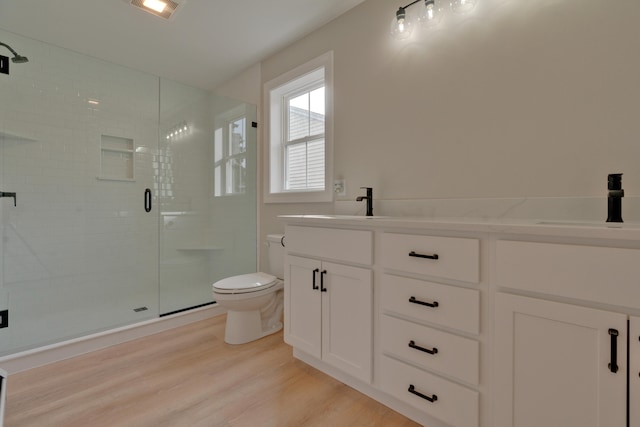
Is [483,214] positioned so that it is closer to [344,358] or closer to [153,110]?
[344,358]

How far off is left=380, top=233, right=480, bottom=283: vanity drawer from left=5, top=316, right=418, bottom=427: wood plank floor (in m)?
0.72

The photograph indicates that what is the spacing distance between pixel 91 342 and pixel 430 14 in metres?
3.00

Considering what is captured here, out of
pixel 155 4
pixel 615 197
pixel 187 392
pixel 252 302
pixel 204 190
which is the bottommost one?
pixel 187 392

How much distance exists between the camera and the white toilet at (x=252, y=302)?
80.4 inches

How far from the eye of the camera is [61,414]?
54.8 inches

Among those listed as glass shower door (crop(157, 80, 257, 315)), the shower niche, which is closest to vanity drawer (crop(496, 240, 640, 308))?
glass shower door (crop(157, 80, 257, 315))

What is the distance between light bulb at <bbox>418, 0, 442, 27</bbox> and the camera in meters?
1.67

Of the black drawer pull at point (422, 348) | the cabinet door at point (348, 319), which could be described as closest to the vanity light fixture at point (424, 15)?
the cabinet door at point (348, 319)

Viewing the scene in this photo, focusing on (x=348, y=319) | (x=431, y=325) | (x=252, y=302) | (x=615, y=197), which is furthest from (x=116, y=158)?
(x=615, y=197)

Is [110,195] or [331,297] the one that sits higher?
[110,195]

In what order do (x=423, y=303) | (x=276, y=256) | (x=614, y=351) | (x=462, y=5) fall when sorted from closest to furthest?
(x=614, y=351) → (x=423, y=303) → (x=462, y=5) → (x=276, y=256)

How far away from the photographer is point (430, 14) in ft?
5.55

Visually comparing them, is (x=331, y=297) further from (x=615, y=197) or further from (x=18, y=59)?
(x=18, y=59)

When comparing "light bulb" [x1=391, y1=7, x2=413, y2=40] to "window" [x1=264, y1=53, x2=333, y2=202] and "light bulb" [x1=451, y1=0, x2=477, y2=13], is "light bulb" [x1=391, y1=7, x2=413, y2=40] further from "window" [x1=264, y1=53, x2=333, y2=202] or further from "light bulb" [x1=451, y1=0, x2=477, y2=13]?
"window" [x1=264, y1=53, x2=333, y2=202]
